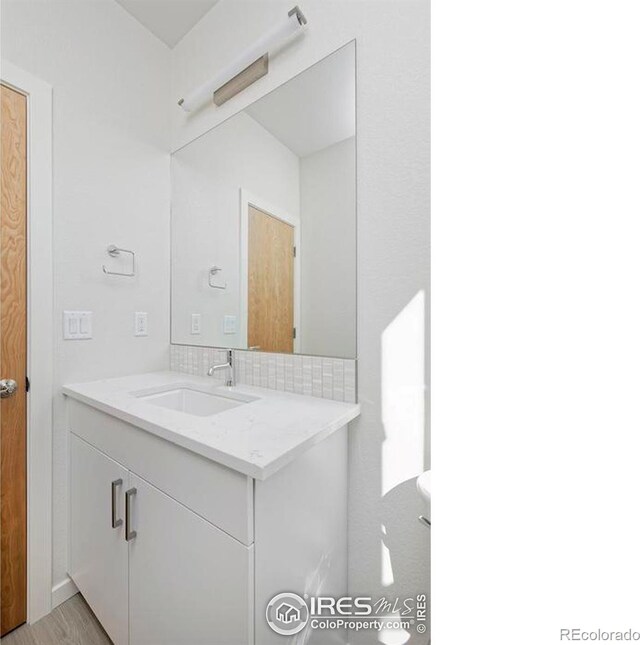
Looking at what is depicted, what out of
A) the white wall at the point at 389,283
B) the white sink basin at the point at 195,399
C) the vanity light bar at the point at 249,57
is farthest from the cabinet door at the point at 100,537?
the vanity light bar at the point at 249,57

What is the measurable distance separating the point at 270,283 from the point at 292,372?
0.39 m

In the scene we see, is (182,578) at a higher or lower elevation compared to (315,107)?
lower

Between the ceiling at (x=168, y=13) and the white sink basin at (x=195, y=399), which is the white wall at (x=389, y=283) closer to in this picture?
the white sink basin at (x=195, y=399)

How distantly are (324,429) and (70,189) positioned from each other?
1405 mm

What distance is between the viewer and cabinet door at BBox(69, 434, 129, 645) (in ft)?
3.22

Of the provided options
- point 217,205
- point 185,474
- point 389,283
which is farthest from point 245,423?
point 217,205

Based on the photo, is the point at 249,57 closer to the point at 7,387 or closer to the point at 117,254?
the point at 117,254

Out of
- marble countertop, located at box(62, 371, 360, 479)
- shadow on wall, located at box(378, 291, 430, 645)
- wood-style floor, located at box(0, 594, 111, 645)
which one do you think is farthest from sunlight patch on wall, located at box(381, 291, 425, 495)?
wood-style floor, located at box(0, 594, 111, 645)

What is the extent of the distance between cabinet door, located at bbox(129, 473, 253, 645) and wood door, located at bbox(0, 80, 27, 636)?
1.95 feet

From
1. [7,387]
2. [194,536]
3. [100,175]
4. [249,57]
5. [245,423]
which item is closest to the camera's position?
[194,536]

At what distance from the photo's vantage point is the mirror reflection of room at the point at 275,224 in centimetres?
111

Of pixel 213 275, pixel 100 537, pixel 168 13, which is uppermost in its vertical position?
pixel 168 13

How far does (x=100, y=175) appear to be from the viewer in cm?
141
